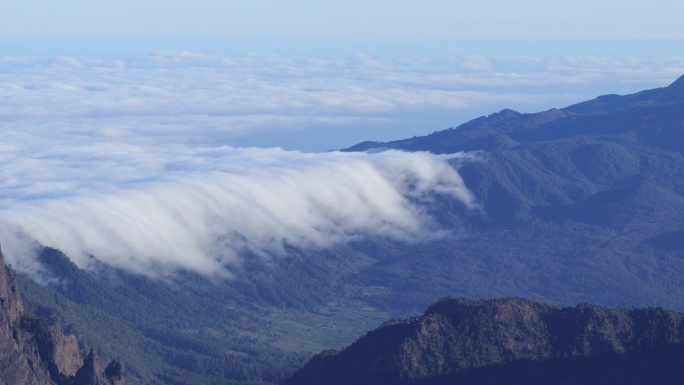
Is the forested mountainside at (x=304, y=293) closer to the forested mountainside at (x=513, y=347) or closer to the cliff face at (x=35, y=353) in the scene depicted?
the cliff face at (x=35, y=353)

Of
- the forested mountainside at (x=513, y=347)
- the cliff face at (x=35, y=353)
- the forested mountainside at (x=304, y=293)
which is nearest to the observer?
the forested mountainside at (x=513, y=347)

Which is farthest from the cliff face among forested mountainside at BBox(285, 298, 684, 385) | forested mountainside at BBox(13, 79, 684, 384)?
forested mountainside at BBox(13, 79, 684, 384)

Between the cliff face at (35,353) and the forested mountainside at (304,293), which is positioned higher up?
the cliff face at (35,353)

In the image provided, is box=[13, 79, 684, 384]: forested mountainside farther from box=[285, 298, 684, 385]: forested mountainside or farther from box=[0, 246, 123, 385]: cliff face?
box=[285, 298, 684, 385]: forested mountainside

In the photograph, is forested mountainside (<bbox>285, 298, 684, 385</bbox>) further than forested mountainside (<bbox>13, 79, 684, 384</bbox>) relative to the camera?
No

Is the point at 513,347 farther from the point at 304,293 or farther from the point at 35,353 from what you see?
the point at 304,293

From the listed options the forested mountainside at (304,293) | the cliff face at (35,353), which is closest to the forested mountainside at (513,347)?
the cliff face at (35,353)

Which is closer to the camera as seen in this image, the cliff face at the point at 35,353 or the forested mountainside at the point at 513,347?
the forested mountainside at the point at 513,347
